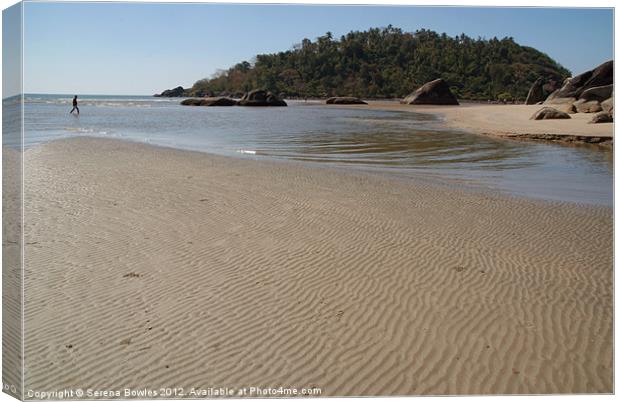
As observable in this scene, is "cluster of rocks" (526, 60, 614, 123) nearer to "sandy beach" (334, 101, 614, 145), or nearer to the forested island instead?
"sandy beach" (334, 101, 614, 145)

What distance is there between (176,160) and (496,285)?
11077 mm

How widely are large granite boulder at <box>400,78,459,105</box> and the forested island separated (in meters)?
1.06

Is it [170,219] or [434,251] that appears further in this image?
[170,219]

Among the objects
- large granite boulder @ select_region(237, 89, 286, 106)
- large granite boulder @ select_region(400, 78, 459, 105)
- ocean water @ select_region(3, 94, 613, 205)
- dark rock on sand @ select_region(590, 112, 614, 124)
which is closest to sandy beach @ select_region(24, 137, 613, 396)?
ocean water @ select_region(3, 94, 613, 205)

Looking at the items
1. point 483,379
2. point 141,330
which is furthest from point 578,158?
point 141,330

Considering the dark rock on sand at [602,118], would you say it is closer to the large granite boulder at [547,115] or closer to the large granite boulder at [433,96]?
the large granite boulder at [547,115]

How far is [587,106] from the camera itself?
106 feet

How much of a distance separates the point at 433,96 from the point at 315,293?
3307 centimetres

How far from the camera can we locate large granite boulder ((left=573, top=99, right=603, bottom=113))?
31531 millimetres

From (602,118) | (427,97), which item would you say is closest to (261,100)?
(427,97)

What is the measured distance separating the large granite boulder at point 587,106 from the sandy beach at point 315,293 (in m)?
25.3

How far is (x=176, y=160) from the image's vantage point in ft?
49.4

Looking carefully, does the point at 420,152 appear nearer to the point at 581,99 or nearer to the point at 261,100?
the point at 581,99

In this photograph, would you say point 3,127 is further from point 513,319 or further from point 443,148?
point 443,148
